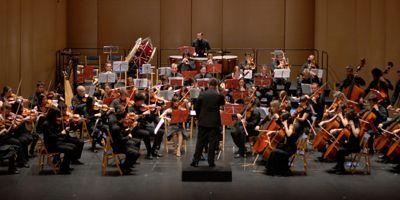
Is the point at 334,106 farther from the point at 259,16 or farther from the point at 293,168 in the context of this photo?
the point at 259,16

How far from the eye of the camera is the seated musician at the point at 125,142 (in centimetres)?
1256

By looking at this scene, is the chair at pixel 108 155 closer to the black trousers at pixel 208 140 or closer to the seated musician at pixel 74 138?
the seated musician at pixel 74 138

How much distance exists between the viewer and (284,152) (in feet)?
40.9

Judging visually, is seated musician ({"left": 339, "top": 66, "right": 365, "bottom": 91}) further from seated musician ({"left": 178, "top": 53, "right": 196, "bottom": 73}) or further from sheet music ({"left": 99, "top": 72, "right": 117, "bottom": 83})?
sheet music ({"left": 99, "top": 72, "right": 117, "bottom": 83})

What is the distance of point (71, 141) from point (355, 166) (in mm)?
5096

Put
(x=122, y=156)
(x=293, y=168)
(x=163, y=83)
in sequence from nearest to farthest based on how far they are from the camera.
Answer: (x=293, y=168) → (x=122, y=156) → (x=163, y=83)

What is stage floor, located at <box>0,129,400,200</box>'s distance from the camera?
11.2 m

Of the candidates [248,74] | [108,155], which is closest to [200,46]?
[248,74]

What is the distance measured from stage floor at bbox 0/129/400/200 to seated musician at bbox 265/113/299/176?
215mm

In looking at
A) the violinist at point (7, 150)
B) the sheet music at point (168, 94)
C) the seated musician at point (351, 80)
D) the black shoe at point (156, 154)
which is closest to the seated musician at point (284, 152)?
the black shoe at point (156, 154)

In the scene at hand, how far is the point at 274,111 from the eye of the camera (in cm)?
1287

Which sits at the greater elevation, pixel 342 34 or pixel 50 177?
pixel 342 34

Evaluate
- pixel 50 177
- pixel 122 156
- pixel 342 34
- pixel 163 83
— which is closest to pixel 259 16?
pixel 342 34

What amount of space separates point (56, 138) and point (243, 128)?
3.63m
